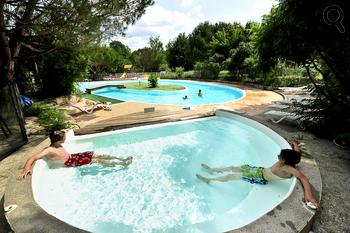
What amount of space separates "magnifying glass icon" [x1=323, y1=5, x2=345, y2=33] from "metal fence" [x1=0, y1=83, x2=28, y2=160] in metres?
7.97

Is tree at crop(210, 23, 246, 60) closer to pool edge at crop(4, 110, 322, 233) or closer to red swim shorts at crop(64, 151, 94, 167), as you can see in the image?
red swim shorts at crop(64, 151, 94, 167)

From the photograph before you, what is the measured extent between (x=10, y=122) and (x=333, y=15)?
8.54 metres

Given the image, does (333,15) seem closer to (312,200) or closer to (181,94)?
(312,200)

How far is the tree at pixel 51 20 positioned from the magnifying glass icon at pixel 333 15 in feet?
18.3

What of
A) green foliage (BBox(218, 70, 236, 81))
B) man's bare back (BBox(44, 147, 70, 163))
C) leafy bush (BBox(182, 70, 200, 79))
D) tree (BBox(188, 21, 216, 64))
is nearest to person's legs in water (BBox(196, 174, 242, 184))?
man's bare back (BBox(44, 147, 70, 163))

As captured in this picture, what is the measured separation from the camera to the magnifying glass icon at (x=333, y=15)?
515cm

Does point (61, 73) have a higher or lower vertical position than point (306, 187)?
higher

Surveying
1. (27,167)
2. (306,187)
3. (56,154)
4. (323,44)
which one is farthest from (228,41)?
(27,167)

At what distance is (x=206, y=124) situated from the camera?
8.94m

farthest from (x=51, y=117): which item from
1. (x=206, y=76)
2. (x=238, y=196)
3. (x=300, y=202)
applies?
(x=206, y=76)

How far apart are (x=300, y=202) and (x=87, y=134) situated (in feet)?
20.6

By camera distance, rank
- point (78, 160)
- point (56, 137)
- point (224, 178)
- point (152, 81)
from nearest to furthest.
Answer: point (224, 178) → point (56, 137) → point (78, 160) → point (152, 81)

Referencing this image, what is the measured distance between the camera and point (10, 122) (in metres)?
5.99

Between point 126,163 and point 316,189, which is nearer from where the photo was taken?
point 316,189
